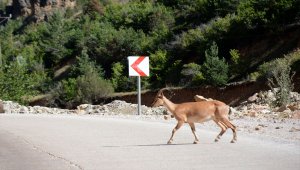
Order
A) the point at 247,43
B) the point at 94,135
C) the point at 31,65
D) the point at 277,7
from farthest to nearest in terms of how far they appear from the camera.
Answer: the point at 31,65, the point at 247,43, the point at 277,7, the point at 94,135

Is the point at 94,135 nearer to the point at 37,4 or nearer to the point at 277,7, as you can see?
the point at 277,7

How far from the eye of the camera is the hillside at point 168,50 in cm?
4928

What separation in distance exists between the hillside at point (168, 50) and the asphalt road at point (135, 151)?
18.7 m

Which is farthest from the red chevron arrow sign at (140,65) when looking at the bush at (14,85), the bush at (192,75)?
the bush at (14,85)

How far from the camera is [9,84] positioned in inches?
2042

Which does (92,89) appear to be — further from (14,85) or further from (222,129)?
(222,129)

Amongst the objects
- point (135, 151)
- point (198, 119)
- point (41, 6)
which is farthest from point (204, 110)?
point (41, 6)

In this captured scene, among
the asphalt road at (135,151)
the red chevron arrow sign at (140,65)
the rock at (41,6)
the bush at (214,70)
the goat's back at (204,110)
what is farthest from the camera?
the rock at (41,6)

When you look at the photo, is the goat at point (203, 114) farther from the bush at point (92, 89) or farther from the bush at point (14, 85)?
the bush at point (92, 89)

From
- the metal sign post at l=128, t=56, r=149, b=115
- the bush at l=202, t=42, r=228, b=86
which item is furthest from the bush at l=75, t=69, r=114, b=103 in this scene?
the metal sign post at l=128, t=56, r=149, b=115

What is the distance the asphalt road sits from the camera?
961 cm

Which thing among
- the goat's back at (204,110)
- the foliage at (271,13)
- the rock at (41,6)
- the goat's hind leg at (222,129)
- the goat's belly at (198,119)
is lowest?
the goat's hind leg at (222,129)

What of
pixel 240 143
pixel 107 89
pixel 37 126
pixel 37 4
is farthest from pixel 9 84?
pixel 37 4

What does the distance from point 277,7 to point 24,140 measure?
127 feet
